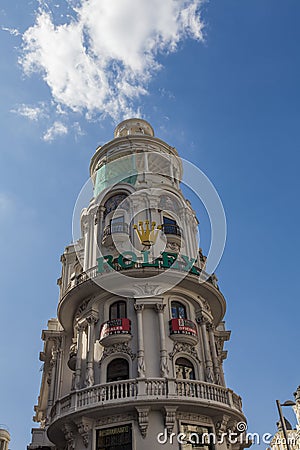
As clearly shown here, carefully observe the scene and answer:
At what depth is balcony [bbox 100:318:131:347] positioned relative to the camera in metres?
27.5

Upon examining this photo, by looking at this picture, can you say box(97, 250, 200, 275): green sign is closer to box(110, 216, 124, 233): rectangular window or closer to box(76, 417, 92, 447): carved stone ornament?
box(110, 216, 124, 233): rectangular window

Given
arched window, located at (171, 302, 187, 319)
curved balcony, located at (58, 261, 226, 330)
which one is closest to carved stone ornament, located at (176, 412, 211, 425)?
arched window, located at (171, 302, 187, 319)

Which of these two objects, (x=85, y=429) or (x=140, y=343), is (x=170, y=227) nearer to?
(x=140, y=343)

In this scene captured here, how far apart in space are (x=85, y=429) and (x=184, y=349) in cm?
754

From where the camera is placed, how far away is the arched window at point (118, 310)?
96.0 feet

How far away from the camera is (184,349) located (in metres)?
27.8

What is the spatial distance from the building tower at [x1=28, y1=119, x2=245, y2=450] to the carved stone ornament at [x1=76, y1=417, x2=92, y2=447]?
75 millimetres

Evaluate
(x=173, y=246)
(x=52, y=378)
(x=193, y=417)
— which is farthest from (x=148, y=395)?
(x=173, y=246)

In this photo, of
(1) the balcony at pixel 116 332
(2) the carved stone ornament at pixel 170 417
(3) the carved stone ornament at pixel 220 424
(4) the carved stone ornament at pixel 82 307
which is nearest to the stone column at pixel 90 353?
(1) the balcony at pixel 116 332

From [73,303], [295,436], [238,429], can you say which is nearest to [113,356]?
[73,303]

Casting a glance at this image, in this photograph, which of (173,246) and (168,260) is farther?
(173,246)

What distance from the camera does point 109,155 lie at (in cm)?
4062

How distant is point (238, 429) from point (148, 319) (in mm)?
8914

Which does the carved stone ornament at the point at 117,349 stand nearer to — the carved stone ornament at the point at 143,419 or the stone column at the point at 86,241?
the carved stone ornament at the point at 143,419
